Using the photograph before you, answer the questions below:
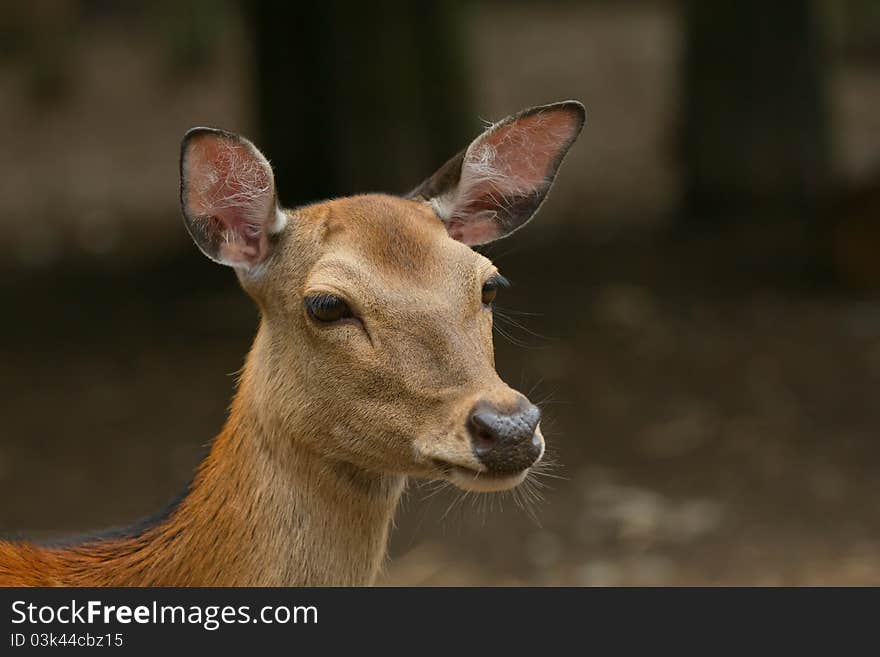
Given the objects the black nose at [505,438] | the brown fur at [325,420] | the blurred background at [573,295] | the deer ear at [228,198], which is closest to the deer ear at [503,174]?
the brown fur at [325,420]

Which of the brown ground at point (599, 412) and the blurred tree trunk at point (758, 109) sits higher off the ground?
the blurred tree trunk at point (758, 109)

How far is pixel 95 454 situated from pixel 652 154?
28.1 feet

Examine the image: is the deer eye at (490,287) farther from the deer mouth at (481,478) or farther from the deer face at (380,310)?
the deer mouth at (481,478)

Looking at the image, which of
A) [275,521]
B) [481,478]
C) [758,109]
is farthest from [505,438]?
[758,109]

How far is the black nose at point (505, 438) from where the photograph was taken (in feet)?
10.4

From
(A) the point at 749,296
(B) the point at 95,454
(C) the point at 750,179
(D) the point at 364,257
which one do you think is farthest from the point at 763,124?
(D) the point at 364,257

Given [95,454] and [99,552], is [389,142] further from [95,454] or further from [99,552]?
[99,552]

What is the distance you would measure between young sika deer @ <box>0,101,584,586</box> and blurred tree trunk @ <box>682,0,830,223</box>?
8.97 metres

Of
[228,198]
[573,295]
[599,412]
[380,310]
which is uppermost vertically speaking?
[573,295]

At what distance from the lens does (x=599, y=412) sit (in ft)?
30.7

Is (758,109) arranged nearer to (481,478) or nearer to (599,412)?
(599,412)

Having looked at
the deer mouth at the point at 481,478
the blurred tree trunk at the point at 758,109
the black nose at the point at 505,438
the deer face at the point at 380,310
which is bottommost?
the deer mouth at the point at 481,478

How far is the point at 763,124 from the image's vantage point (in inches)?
493

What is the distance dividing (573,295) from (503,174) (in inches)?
287
